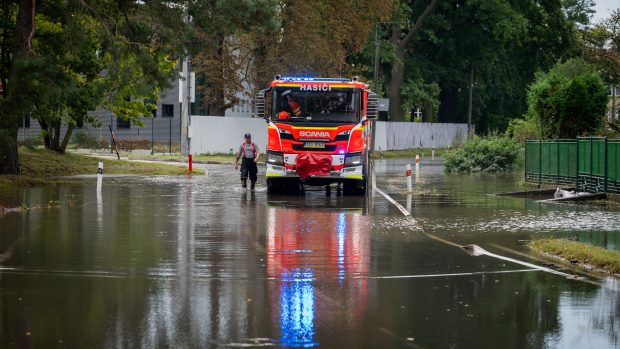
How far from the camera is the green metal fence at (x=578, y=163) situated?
25688mm

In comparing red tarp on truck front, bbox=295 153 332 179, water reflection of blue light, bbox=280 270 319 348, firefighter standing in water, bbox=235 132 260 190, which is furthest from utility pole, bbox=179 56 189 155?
water reflection of blue light, bbox=280 270 319 348

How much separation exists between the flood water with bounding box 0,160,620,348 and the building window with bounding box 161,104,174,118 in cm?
5264

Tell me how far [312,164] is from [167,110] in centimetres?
4979

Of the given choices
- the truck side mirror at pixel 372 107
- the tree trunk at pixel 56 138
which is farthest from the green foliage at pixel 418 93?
the truck side mirror at pixel 372 107

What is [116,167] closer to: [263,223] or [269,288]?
[263,223]

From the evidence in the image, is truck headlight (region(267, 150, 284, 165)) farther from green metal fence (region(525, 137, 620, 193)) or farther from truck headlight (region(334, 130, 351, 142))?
green metal fence (region(525, 137, 620, 193))

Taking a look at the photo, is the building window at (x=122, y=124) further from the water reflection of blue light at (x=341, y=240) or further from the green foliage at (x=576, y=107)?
the water reflection of blue light at (x=341, y=240)

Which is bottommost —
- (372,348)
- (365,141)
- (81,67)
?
(372,348)

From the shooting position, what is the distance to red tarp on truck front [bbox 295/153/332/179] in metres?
26.8

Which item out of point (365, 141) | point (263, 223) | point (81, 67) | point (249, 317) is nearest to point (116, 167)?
point (81, 67)

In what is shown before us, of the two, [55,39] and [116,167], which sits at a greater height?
[55,39]

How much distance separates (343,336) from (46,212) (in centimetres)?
1363

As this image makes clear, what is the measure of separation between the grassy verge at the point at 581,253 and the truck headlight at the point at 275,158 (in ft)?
40.3

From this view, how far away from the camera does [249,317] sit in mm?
9273
